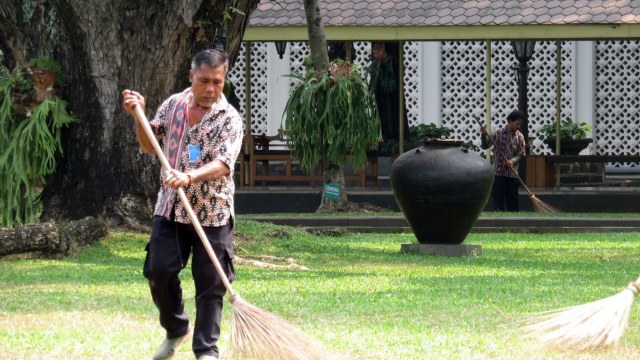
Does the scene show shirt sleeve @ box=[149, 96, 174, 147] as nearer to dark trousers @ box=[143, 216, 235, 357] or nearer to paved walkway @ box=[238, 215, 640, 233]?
dark trousers @ box=[143, 216, 235, 357]

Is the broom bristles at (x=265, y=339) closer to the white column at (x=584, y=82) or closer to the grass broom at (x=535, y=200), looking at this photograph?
the grass broom at (x=535, y=200)

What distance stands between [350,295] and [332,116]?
1032cm

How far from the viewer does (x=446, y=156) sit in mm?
14312

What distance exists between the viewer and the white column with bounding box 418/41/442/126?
2791 cm

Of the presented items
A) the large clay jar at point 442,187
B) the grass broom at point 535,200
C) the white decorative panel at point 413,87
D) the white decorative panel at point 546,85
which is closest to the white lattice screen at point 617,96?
the white decorative panel at point 546,85

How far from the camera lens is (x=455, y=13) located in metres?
23.2

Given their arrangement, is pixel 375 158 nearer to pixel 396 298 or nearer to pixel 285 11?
pixel 285 11

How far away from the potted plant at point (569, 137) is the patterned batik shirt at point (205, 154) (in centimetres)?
1879

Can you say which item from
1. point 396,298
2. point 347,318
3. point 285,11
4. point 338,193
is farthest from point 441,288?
point 285,11

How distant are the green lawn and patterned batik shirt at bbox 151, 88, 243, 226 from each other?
3.05ft

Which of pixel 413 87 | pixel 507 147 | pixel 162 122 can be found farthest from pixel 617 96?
pixel 162 122

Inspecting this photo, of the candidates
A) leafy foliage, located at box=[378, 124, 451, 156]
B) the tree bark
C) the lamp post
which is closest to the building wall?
leafy foliage, located at box=[378, 124, 451, 156]

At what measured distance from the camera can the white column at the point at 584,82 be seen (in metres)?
27.6

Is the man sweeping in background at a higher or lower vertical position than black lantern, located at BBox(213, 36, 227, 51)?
lower
